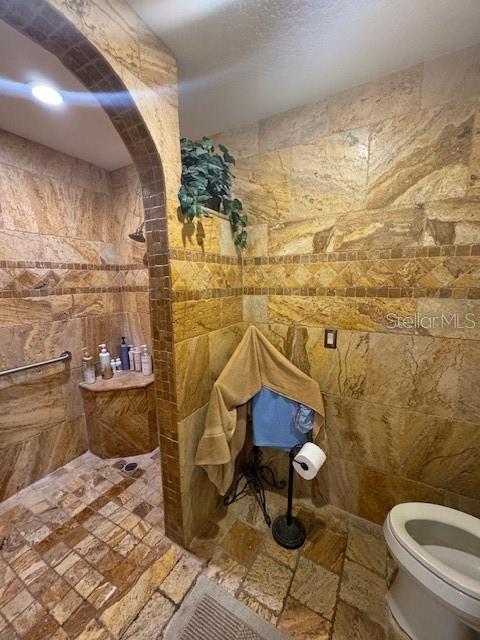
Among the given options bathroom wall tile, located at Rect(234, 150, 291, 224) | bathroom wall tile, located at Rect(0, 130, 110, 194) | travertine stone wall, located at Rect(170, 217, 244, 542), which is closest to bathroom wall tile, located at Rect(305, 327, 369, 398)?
travertine stone wall, located at Rect(170, 217, 244, 542)

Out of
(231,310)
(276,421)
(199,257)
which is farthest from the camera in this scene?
(231,310)

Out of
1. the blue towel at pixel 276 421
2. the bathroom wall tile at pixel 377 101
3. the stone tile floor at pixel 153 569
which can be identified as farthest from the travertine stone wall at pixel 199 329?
the bathroom wall tile at pixel 377 101

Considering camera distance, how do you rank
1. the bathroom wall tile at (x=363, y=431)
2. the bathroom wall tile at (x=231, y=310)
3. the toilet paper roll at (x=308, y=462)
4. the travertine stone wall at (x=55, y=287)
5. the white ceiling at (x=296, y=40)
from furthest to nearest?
the travertine stone wall at (x=55, y=287), the bathroom wall tile at (x=231, y=310), the bathroom wall tile at (x=363, y=431), the toilet paper roll at (x=308, y=462), the white ceiling at (x=296, y=40)

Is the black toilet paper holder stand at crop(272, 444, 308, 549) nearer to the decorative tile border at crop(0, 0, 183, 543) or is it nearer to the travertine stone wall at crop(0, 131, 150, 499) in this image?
the decorative tile border at crop(0, 0, 183, 543)

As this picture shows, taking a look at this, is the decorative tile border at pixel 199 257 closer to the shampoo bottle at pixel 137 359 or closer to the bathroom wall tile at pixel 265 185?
the bathroom wall tile at pixel 265 185

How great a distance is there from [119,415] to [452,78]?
3.07 metres

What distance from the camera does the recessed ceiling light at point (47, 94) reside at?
1353 millimetres

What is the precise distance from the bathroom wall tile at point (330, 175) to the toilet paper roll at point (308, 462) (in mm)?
1394

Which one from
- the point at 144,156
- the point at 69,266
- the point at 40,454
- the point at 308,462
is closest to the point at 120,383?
the point at 40,454

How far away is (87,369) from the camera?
2.25m

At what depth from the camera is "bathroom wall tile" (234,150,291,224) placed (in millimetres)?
1626

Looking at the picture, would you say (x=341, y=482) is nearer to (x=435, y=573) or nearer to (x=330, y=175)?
(x=435, y=573)
